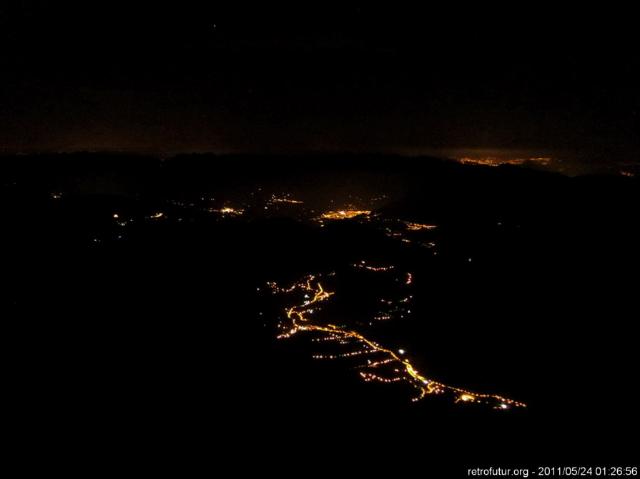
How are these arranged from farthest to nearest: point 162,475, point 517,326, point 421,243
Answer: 1. point 421,243
2. point 517,326
3. point 162,475

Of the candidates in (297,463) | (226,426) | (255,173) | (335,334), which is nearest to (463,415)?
(297,463)

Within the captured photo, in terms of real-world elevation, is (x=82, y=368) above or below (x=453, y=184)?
below

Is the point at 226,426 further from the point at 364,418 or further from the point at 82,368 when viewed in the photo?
the point at 82,368
